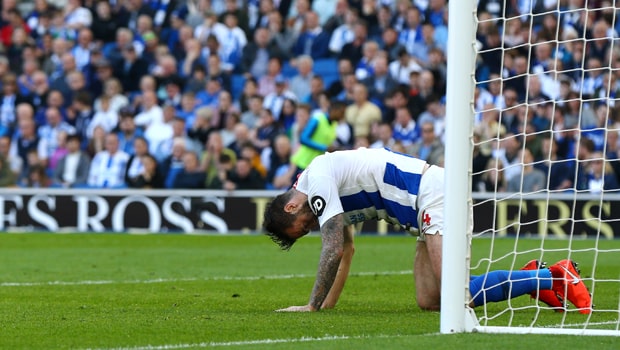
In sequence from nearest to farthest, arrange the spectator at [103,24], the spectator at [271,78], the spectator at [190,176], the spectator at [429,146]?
1. the spectator at [429,146]
2. the spectator at [190,176]
3. the spectator at [271,78]
4. the spectator at [103,24]

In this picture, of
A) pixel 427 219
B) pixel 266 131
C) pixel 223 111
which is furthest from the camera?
pixel 223 111

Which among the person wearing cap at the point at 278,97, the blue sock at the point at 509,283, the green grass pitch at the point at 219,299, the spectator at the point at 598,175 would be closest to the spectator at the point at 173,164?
the person wearing cap at the point at 278,97

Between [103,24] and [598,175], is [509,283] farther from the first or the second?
[103,24]

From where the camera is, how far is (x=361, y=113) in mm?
21250

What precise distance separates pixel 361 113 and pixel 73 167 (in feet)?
18.3

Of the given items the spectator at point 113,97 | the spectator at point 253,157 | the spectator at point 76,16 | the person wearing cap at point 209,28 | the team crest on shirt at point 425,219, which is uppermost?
the spectator at point 76,16

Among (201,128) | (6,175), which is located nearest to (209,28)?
(201,128)

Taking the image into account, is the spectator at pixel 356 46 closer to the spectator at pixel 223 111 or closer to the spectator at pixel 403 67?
the spectator at pixel 403 67

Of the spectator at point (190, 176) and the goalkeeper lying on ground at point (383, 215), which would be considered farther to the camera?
the spectator at point (190, 176)

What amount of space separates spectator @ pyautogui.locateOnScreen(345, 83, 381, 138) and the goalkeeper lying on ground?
11.9m

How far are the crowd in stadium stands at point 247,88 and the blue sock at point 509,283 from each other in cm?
939

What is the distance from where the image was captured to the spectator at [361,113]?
21141 millimetres

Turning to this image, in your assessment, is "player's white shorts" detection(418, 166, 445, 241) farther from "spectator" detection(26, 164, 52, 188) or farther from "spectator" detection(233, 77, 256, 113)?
"spectator" detection(26, 164, 52, 188)

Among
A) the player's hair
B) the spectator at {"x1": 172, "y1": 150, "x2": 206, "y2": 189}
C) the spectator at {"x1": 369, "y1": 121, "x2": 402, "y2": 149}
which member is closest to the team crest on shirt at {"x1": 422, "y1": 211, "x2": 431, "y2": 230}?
the player's hair
